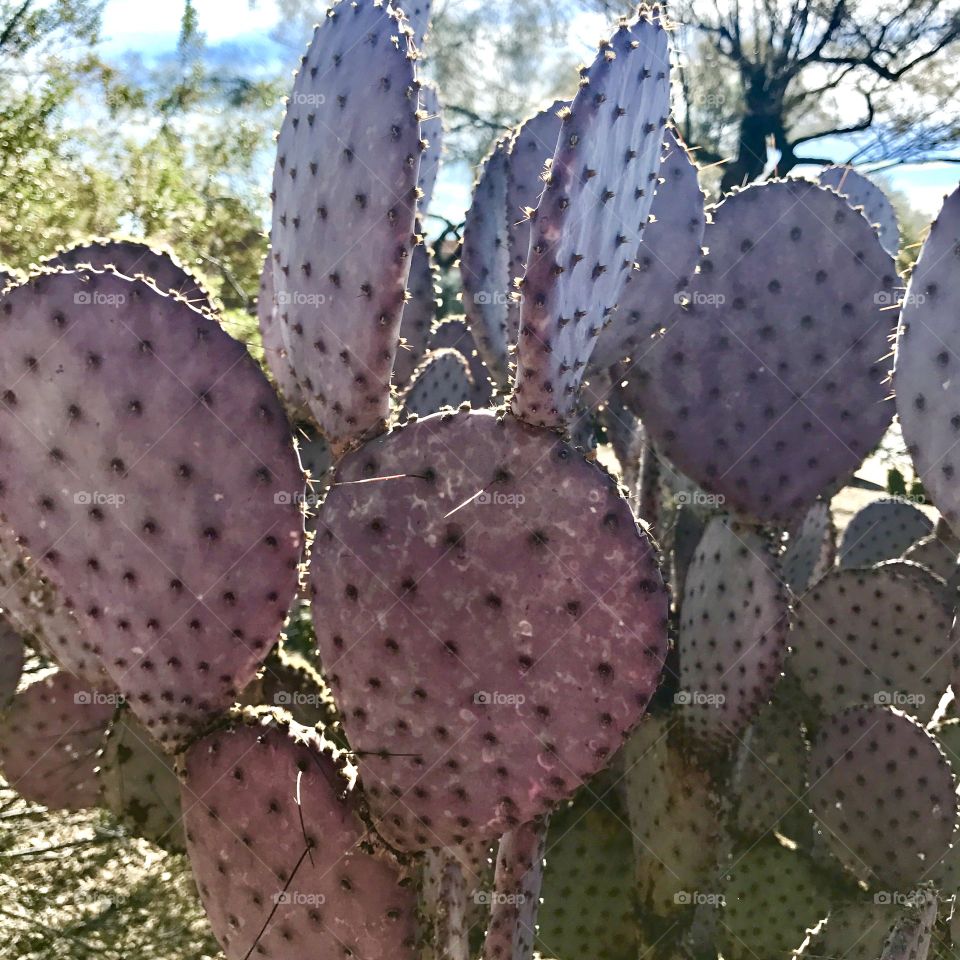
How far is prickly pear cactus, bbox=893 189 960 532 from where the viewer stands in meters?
1.66

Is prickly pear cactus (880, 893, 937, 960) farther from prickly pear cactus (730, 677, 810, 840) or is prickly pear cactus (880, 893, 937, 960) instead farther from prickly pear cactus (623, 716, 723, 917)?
prickly pear cactus (730, 677, 810, 840)

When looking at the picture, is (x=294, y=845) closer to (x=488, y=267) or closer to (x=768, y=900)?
(x=488, y=267)

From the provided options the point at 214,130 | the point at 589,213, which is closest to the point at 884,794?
the point at 589,213

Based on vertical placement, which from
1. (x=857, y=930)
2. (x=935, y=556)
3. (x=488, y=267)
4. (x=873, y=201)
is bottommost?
(x=857, y=930)

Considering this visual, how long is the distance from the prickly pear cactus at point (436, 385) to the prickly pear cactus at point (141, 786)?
47.8 inches

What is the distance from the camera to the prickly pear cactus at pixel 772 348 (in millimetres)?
2580

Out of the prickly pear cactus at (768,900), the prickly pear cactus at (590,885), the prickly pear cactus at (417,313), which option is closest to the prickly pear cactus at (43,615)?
the prickly pear cactus at (417,313)

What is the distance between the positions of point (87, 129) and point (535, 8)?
568 centimetres

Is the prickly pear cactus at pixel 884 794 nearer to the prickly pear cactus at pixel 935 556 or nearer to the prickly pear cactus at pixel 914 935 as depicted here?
the prickly pear cactus at pixel 914 935

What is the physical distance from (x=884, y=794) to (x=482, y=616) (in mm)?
1635

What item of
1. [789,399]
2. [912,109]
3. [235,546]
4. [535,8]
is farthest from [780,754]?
[535,8]

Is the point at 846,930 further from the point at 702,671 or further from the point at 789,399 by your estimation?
the point at 789,399

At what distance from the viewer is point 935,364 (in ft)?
5.57

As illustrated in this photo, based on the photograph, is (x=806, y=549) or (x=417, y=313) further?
(x=806, y=549)
